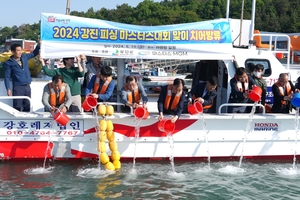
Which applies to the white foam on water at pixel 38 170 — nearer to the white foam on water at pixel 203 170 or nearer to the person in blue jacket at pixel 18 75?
the person in blue jacket at pixel 18 75

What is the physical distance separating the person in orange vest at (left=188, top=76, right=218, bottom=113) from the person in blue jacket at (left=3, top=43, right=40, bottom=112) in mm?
3141

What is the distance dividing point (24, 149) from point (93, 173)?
54.2 inches

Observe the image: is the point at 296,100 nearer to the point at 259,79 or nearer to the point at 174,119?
the point at 259,79

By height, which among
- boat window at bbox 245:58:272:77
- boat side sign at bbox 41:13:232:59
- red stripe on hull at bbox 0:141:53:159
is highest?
boat side sign at bbox 41:13:232:59

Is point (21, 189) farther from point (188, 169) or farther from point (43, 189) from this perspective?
point (188, 169)

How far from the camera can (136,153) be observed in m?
7.52

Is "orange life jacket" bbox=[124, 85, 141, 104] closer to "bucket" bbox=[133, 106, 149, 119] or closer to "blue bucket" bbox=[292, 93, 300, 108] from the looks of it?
"bucket" bbox=[133, 106, 149, 119]

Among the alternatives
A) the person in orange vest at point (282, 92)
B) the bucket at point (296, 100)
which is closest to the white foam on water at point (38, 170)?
the person in orange vest at point (282, 92)

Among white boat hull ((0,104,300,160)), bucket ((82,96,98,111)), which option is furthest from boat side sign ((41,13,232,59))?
white boat hull ((0,104,300,160))

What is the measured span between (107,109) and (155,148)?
1.25 metres

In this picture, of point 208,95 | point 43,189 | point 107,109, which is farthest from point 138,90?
point 43,189

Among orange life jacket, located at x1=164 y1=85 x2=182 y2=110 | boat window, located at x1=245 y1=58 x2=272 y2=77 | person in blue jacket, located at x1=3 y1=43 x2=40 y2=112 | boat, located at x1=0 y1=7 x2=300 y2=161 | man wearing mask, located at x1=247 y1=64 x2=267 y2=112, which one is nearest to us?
boat, located at x1=0 y1=7 x2=300 y2=161

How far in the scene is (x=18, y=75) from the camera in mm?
7758

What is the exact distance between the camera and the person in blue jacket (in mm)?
7688
